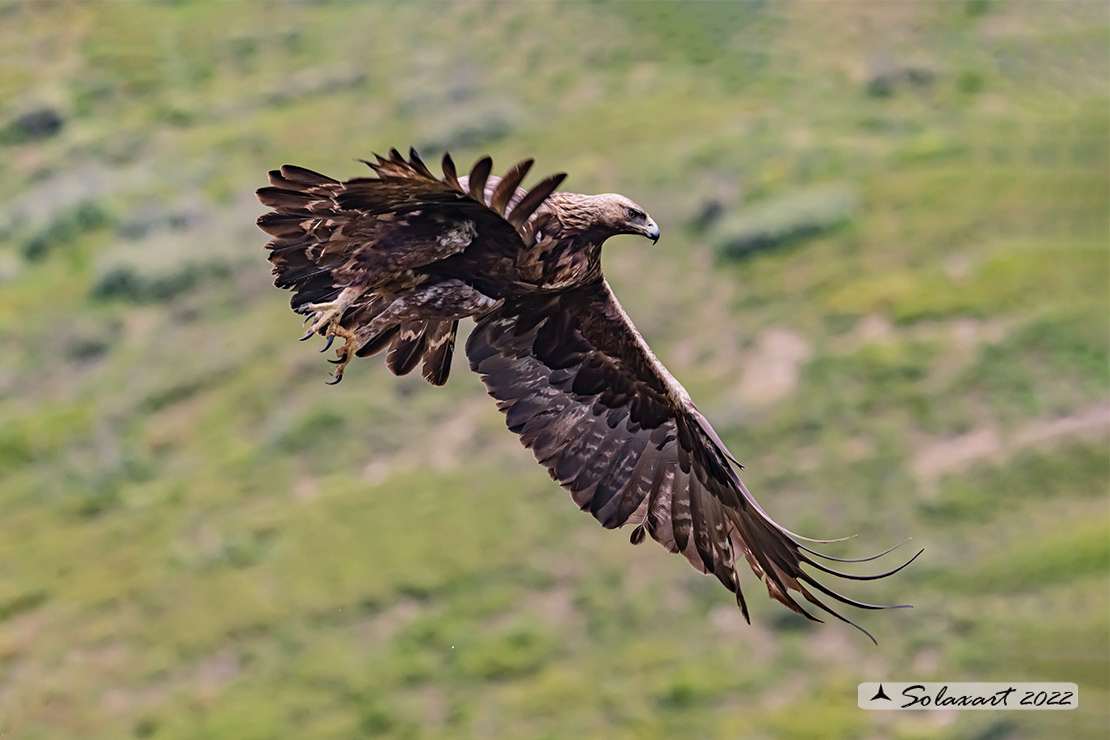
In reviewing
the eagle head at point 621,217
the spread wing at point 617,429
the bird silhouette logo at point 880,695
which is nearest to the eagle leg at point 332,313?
the eagle head at point 621,217

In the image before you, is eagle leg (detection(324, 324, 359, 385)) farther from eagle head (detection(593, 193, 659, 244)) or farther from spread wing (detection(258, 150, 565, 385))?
eagle head (detection(593, 193, 659, 244))

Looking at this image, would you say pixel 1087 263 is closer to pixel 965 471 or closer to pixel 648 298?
pixel 965 471

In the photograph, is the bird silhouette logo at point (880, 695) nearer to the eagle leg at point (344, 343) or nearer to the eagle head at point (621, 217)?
the eagle head at point (621, 217)

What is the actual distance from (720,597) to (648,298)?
5.96 m

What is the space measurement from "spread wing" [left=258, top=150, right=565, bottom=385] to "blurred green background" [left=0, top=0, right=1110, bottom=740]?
9823 millimetres

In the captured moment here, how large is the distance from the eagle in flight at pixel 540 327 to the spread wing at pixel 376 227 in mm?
10

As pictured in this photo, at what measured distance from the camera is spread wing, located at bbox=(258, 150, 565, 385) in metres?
7.86

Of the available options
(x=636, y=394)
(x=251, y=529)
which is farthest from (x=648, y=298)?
(x=636, y=394)

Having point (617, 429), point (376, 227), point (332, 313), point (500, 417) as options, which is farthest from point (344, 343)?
point (500, 417)

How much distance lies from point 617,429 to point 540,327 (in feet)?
2.97

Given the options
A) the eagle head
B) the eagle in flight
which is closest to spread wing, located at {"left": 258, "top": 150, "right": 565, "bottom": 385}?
the eagle in flight

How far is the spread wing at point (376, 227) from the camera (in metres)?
7.86

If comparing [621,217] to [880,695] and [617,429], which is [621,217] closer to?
[617,429]

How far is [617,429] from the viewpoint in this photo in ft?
35.0
